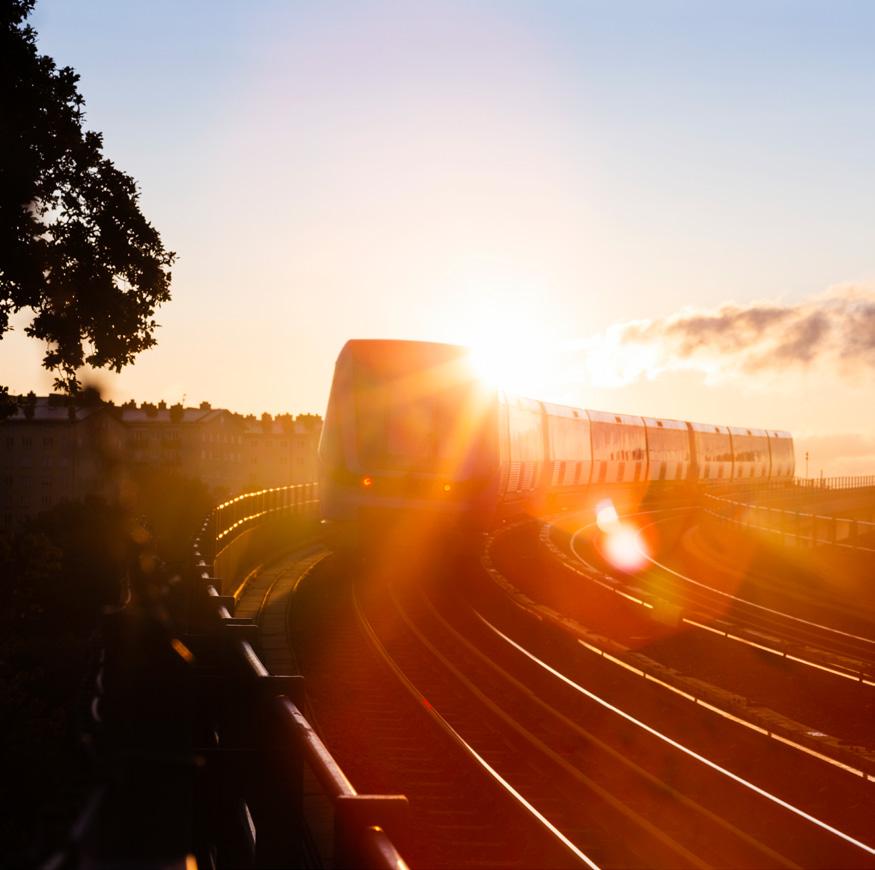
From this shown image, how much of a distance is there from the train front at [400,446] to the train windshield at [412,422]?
0.02 metres

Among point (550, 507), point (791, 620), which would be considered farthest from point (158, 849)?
point (550, 507)

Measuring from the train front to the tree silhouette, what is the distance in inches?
256

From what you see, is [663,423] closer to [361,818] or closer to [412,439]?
[412,439]

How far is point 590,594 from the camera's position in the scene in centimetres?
2536

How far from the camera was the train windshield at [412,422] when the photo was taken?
77.0ft

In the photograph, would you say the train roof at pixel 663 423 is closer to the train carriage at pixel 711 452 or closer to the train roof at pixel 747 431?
the train carriage at pixel 711 452

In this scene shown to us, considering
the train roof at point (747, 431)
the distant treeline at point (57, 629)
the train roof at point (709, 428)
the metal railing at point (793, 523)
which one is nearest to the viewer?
the distant treeline at point (57, 629)

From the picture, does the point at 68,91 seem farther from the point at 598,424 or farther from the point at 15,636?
the point at 598,424

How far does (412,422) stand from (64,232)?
9235 mm

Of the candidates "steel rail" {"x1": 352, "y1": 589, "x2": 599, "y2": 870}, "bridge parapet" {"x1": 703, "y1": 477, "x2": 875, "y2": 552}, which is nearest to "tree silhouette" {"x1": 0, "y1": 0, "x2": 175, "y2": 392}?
"steel rail" {"x1": 352, "y1": 589, "x2": 599, "y2": 870}

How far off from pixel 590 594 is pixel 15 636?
21.5 meters

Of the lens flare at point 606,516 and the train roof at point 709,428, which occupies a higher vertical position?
the train roof at point 709,428

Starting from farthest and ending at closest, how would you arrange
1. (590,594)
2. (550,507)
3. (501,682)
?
1. (550,507)
2. (590,594)
3. (501,682)

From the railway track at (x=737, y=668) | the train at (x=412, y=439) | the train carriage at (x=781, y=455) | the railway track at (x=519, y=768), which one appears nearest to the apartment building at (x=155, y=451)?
the train carriage at (x=781, y=455)
